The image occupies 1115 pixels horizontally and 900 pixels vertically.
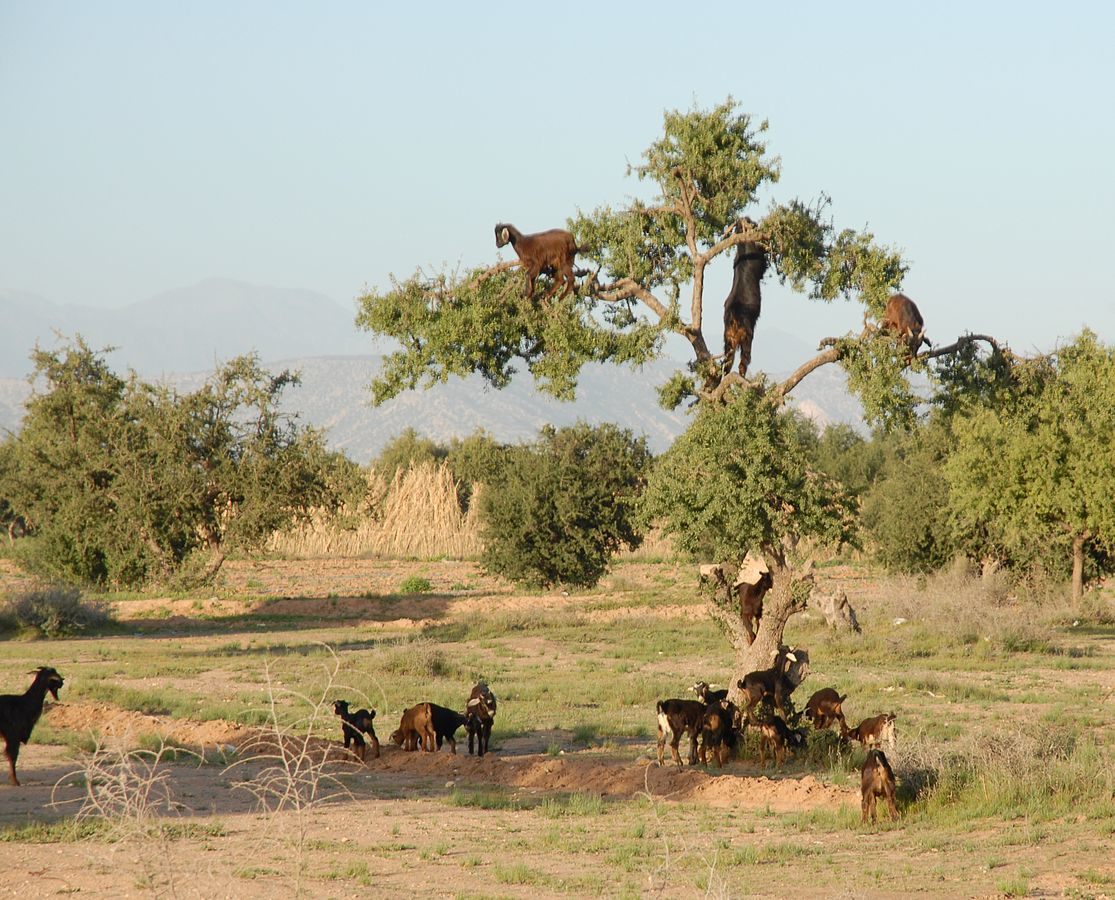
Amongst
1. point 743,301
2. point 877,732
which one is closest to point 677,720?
point 877,732

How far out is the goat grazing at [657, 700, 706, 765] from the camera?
14.5 meters

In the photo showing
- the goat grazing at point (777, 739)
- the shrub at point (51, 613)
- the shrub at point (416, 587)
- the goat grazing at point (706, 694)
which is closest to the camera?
the goat grazing at point (777, 739)

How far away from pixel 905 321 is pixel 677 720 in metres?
4.97

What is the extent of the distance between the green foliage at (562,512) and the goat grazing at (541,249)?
25.8 m

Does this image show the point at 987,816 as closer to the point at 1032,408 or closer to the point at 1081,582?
the point at 1032,408

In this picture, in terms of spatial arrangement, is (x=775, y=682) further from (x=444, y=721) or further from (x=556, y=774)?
(x=444, y=721)

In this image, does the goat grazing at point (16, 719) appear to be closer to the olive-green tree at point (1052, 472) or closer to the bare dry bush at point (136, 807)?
the bare dry bush at point (136, 807)

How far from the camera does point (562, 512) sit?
40562 millimetres

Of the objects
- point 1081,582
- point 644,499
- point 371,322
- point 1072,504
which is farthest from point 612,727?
point 1081,582

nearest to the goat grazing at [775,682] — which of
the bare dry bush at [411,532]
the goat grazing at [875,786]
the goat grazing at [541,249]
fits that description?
the goat grazing at [875,786]

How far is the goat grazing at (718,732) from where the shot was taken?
48.2ft

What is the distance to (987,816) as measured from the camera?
1195 centimetres

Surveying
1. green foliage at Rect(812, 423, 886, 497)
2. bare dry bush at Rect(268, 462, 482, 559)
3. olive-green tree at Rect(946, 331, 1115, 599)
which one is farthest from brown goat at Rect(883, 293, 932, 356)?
green foliage at Rect(812, 423, 886, 497)

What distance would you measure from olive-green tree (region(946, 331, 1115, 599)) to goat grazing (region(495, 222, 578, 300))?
56.3 ft
